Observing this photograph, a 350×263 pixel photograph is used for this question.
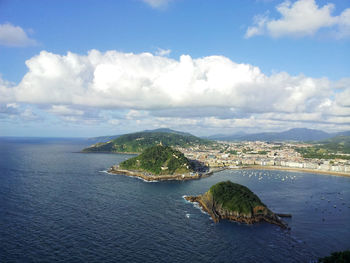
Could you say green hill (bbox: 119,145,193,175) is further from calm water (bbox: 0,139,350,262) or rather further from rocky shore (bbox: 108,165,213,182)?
calm water (bbox: 0,139,350,262)

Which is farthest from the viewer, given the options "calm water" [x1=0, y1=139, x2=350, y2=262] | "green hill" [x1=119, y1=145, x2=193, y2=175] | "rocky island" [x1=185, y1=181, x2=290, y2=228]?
"green hill" [x1=119, y1=145, x2=193, y2=175]

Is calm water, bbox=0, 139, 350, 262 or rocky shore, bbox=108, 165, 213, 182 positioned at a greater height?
rocky shore, bbox=108, 165, 213, 182

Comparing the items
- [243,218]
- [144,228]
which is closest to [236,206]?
[243,218]

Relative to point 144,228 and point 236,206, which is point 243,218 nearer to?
point 236,206

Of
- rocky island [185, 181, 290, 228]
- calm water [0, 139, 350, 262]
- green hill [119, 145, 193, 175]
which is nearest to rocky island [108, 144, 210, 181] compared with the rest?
green hill [119, 145, 193, 175]

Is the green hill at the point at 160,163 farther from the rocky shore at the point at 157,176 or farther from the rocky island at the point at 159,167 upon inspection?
the rocky shore at the point at 157,176

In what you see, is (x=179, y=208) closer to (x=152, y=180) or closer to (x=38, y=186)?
(x=152, y=180)

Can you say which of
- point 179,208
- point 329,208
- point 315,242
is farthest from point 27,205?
point 329,208

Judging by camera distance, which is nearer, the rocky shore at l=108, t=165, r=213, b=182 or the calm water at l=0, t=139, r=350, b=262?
the calm water at l=0, t=139, r=350, b=262
